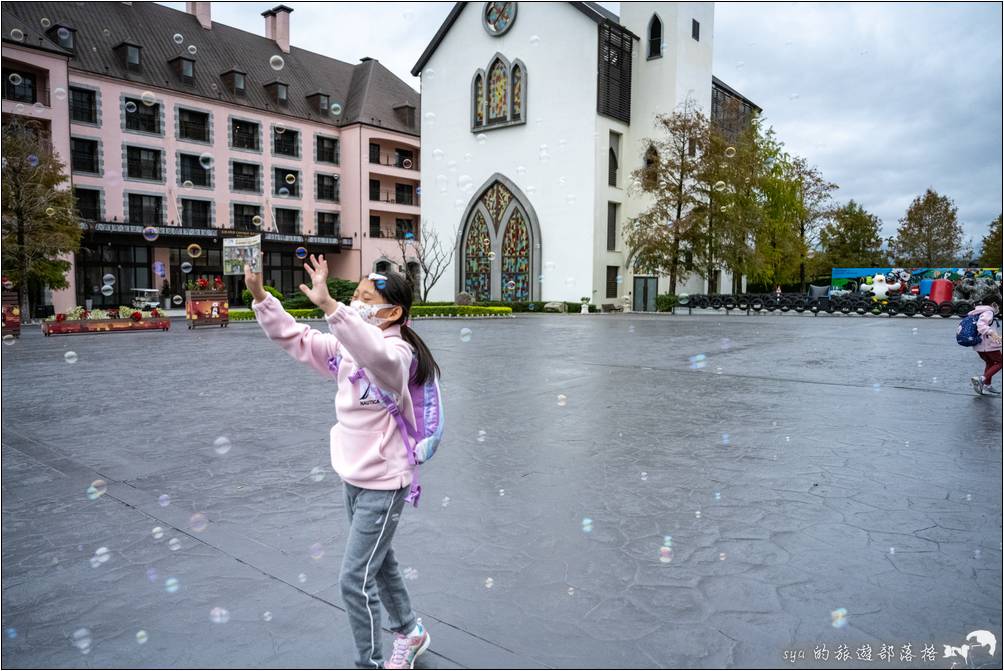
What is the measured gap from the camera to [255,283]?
246 cm

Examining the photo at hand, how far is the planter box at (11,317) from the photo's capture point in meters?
18.0

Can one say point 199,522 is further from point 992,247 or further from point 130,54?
point 992,247

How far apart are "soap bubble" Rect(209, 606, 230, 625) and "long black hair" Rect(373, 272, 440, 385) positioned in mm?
1382

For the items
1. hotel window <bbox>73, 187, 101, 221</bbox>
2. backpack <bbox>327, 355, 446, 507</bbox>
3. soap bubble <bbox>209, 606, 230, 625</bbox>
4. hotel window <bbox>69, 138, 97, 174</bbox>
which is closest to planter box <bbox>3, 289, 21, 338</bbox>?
hotel window <bbox>73, 187, 101, 221</bbox>

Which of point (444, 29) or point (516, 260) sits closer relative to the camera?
point (516, 260)

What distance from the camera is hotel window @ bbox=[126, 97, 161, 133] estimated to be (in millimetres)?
36219

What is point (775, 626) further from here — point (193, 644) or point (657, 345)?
point (657, 345)

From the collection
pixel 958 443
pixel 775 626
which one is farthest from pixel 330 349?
pixel 958 443

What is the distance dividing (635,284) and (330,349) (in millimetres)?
35005

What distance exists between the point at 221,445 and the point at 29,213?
22219 millimetres

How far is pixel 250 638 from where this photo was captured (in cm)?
286

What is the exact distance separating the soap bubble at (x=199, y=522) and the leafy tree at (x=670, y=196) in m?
31.8

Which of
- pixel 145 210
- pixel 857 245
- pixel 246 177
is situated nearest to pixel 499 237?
pixel 246 177

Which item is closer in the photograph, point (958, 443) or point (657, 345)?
point (958, 443)
